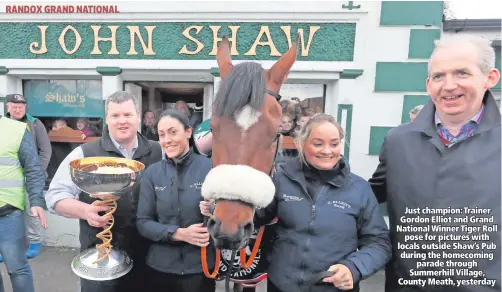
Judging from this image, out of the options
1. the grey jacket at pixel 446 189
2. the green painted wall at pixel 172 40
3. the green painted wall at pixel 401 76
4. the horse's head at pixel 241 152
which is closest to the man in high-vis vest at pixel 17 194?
the green painted wall at pixel 172 40

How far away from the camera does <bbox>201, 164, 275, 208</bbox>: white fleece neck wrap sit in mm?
1245

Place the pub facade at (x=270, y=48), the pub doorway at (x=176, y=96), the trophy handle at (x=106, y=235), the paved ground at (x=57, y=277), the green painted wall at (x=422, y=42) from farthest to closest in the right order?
1. the pub doorway at (x=176, y=96)
2. the pub facade at (x=270, y=48)
3. the green painted wall at (x=422, y=42)
4. the paved ground at (x=57, y=277)
5. the trophy handle at (x=106, y=235)

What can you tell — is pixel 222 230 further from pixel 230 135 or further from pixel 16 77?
pixel 16 77

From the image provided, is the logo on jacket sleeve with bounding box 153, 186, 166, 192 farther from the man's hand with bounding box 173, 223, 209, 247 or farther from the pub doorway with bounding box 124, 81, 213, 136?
the pub doorway with bounding box 124, 81, 213, 136

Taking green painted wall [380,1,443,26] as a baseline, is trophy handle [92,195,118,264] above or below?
below

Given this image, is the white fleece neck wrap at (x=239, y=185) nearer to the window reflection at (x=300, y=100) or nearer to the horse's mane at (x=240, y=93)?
the horse's mane at (x=240, y=93)

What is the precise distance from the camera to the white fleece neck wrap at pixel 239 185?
1245 mm

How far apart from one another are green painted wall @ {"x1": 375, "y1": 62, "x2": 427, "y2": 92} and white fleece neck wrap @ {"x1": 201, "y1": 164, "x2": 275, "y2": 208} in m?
3.12

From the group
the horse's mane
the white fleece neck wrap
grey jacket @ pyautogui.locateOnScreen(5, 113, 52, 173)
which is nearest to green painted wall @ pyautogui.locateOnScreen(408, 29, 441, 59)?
the horse's mane

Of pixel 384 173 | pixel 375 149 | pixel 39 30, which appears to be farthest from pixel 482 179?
pixel 39 30

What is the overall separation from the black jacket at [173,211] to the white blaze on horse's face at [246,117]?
634mm

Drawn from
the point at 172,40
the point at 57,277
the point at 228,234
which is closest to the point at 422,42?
the point at 172,40

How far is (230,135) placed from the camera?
4.62 ft

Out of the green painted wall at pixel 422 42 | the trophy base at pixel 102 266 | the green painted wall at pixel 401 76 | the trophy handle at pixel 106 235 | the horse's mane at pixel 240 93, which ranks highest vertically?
the green painted wall at pixel 422 42
